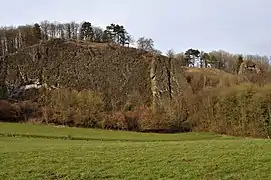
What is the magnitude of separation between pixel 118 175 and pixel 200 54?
118m

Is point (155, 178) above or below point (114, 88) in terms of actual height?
below

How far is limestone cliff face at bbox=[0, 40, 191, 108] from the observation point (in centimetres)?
8381

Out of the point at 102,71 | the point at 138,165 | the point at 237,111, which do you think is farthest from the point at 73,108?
the point at 138,165

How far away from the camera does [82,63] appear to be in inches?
3457

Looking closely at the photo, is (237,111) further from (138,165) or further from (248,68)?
(138,165)

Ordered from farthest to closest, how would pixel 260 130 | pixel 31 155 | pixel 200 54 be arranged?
pixel 200 54
pixel 260 130
pixel 31 155

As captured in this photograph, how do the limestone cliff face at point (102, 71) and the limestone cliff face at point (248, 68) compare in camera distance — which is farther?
the limestone cliff face at point (248, 68)

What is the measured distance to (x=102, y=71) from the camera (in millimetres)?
86500

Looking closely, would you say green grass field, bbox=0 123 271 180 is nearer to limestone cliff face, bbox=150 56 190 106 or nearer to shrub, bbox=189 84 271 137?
shrub, bbox=189 84 271 137

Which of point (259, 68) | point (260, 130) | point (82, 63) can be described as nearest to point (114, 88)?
point (82, 63)

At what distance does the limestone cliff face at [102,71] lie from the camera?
275 feet

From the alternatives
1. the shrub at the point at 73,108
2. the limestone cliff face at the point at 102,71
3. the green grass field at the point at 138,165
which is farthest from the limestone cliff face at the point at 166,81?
the green grass field at the point at 138,165

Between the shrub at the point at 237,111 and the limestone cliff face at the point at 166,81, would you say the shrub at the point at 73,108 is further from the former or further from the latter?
the shrub at the point at 237,111

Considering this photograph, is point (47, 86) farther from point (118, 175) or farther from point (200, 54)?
point (118, 175)
